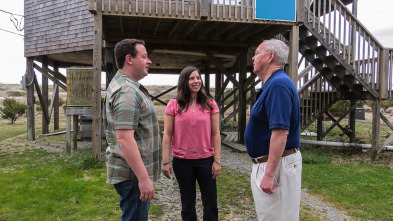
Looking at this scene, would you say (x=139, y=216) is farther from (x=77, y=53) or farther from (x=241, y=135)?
(x=77, y=53)

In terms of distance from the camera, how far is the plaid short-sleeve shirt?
6.39 feet

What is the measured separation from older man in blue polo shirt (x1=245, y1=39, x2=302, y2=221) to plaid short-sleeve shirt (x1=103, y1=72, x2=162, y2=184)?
29.6 inches

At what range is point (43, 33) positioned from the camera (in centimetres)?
1188

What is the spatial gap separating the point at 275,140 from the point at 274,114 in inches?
6.9

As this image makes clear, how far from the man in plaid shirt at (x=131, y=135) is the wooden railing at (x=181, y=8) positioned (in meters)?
4.68

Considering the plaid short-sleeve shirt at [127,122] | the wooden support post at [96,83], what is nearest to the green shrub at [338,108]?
the wooden support post at [96,83]

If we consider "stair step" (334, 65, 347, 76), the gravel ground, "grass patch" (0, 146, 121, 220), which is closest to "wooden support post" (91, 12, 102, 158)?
"grass patch" (0, 146, 121, 220)

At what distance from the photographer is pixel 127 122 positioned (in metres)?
1.94

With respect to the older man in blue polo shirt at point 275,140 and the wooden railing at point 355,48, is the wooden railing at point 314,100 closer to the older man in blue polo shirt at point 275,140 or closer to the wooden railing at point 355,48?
the wooden railing at point 355,48

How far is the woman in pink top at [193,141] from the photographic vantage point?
2.98m

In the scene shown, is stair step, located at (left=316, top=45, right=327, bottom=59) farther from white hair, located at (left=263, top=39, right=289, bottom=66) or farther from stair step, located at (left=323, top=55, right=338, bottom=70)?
white hair, located at (left=263, top=39, right=289, bottom=66)

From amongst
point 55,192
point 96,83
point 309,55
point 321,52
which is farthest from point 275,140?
point 309,55

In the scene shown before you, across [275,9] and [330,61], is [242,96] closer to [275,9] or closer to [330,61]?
[330,61]

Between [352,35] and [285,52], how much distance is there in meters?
6.25
